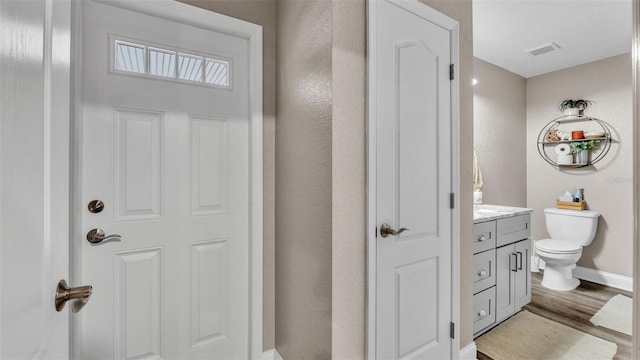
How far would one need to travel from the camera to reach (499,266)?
7.36 ft

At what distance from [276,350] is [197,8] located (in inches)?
77.0

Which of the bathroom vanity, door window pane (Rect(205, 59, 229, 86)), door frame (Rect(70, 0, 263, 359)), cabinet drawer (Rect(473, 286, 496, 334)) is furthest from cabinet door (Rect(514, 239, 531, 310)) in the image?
door window pane (Rect(205, 59, 229, 86))

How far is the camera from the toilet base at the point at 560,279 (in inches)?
119

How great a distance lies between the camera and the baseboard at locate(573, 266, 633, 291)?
121 inches

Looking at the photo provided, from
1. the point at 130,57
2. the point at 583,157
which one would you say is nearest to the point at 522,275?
the point at 583,157

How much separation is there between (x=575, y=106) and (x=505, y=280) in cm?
247

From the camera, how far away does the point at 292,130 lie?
1534mm

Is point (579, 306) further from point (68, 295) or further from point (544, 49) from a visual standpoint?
point (68, 295)

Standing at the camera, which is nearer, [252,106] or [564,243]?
[252,106]

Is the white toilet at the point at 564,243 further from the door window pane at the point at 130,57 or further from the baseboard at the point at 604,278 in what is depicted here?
the door window pane at the point at 130,57

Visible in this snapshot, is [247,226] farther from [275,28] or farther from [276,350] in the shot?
[275,28]

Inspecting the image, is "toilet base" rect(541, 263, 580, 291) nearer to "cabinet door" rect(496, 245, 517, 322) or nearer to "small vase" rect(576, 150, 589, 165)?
"cabinet door" rect(496, 245, 517, 322)

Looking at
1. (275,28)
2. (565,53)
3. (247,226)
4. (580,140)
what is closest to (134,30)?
(275,28)

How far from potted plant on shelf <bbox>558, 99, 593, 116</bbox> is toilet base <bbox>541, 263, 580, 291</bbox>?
5.78 feet
